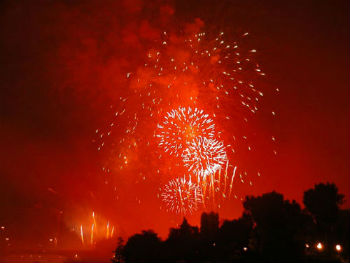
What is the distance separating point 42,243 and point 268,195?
10003 cm

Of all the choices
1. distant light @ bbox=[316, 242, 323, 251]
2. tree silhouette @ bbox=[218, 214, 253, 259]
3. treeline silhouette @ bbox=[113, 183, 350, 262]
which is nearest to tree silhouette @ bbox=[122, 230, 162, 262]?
treeline silhouette @ bbox=[113, 183, 350, 262]

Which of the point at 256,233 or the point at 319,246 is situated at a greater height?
the point at 256,233

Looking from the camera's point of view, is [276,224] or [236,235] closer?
[276,224]

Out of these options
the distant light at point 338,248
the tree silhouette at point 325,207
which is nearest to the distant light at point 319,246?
the distant light at point 338,248

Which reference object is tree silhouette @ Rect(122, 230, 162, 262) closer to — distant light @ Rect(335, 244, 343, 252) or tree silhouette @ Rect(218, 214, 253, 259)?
tree silhouette @ Rect(218, 214, 253, 259)

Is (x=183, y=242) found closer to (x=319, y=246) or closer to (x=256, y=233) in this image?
(x=256, y=233)

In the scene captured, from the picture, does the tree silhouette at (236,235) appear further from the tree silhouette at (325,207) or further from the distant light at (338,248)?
the distant light at (338,248)

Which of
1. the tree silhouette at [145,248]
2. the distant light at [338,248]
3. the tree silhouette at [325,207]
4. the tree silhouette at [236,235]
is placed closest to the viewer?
the tree silhouette at [145,248]

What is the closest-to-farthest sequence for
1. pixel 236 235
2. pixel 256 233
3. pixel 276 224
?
1. pixel 276 224
2. pixel 256 233
3. pixel 236 235

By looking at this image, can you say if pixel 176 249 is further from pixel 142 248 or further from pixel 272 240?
pixel 272 240

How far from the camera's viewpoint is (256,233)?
2739 cm

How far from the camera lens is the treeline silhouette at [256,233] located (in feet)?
83.0

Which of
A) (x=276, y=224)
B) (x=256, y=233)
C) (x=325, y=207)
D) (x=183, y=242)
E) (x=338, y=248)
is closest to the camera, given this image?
(x=276, y=224)

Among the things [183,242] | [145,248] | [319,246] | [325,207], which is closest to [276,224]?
[325,207]
